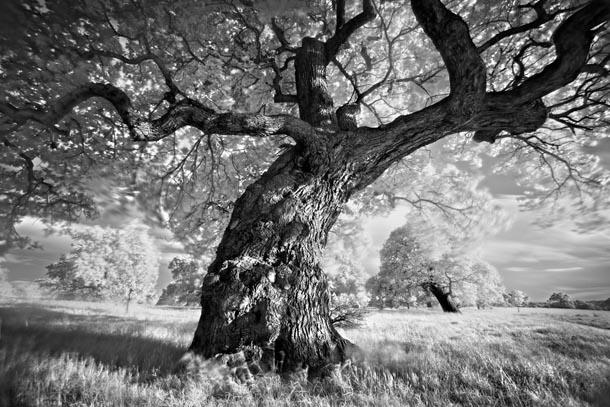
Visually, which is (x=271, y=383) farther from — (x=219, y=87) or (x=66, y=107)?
(x=219, y=87)

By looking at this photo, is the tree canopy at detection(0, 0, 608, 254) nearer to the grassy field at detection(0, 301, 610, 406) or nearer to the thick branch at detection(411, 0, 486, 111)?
the thick branch at detection(411, 0, 486, 111)

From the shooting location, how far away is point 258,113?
15.3 feet

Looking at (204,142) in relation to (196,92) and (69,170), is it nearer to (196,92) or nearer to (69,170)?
(196,92)

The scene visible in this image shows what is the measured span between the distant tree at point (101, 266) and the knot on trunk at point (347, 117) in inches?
719

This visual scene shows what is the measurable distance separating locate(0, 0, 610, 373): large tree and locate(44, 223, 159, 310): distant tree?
14073 mm

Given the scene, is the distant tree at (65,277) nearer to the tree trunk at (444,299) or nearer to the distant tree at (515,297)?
the tree trunk at (444,299)

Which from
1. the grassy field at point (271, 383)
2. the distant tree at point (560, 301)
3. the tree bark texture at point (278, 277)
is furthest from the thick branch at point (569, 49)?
the distant tree at point (560, 301)

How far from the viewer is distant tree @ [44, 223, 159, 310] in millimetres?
20359

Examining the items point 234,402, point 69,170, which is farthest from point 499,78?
→ point 69,170

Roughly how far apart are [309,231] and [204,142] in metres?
5.87

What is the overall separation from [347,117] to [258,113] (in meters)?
1.86

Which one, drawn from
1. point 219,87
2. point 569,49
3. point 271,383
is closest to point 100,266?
point 219,87

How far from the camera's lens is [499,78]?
7105mm

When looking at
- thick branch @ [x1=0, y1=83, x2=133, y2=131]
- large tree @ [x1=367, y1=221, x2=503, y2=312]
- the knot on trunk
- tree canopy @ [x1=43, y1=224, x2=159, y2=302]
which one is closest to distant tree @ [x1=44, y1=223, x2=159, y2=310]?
tree canopy @ [x1=43, y1=224, x2=159, y2=302]
